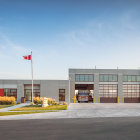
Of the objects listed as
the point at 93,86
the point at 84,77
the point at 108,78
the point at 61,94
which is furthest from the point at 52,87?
the point at 108,78

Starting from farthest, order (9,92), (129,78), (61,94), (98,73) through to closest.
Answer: (129,78), (98,73), (9,92), (61,94)

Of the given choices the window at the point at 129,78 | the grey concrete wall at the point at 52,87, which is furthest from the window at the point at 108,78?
the grey concrete wall at the point at 52,87

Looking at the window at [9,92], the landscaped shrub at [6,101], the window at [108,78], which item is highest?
the window at [108,78]

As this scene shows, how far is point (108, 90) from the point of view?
37.0m

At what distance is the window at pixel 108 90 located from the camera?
37.0 meters

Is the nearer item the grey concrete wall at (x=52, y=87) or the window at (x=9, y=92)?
the grey concrete wall at (x=52, y=87)

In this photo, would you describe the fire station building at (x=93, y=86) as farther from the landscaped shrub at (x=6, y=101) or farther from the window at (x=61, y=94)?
the landscaped shrub at (x=6, y=101)

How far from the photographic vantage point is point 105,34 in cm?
2339

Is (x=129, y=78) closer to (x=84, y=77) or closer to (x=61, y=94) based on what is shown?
(x=84, y=77)

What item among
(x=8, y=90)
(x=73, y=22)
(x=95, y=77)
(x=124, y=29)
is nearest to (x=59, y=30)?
(x=73, y=22)

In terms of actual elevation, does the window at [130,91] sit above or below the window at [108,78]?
below

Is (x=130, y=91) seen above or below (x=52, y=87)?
below

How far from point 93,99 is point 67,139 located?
29575 millimetres

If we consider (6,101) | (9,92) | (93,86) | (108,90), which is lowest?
(6,101)
